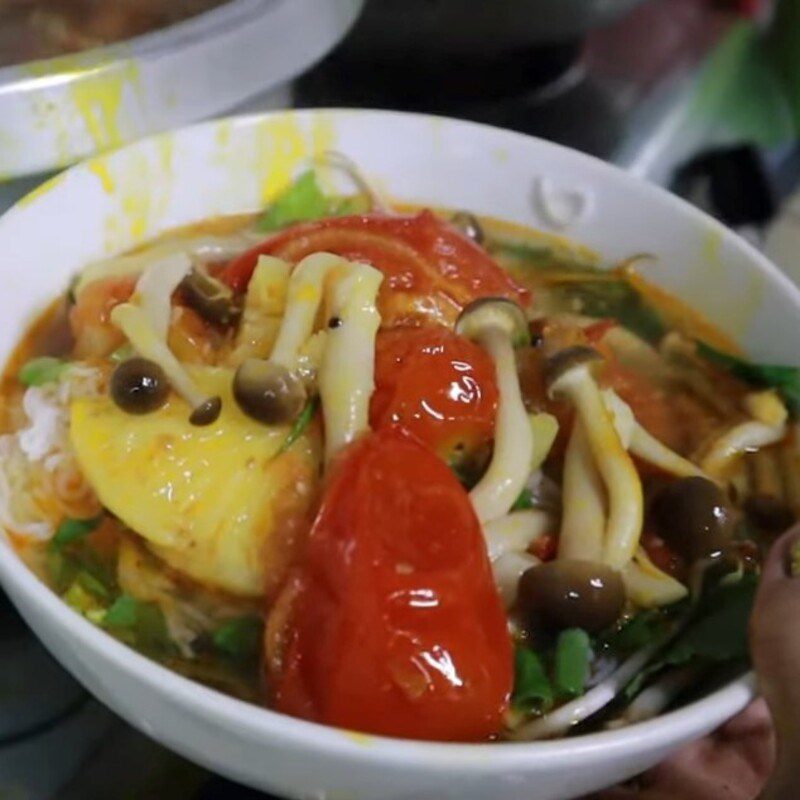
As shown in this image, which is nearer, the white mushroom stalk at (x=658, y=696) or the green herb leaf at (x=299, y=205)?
the white mushroom stalk at (x=658, y=696)

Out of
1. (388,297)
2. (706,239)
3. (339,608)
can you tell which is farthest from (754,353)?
(339,608)

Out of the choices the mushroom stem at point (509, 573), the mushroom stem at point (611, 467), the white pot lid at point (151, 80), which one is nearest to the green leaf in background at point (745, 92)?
the white pot lid at point (151, 80)

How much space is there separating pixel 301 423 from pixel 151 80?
28 centimetres

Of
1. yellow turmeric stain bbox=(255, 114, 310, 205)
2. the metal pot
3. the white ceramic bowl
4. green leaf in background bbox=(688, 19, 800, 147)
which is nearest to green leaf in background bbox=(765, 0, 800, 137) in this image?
green leaf in background bbox=(688, 19, 800, 147)

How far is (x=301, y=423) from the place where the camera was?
2.06 feet

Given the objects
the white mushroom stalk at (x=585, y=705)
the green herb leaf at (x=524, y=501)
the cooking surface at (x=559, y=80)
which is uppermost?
the green herb leaf at (x=524, y=501)

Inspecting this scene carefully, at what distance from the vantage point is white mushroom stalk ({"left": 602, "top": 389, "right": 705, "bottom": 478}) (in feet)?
2.25

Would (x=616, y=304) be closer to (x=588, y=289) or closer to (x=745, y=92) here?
(x=588, y=289)

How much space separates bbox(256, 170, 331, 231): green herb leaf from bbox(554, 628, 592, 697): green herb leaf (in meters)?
0.38

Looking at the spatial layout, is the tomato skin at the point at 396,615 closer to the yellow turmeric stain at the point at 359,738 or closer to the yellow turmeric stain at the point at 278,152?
the yellow turmeric stain at the point at 359,738

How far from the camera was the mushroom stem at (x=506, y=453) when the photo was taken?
2.03ft

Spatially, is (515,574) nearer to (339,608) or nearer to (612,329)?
(339,608)

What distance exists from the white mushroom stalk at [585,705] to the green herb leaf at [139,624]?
0.57 feet

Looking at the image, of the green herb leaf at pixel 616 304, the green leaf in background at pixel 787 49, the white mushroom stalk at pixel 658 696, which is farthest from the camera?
the green leaf in background at pixel 787 49
